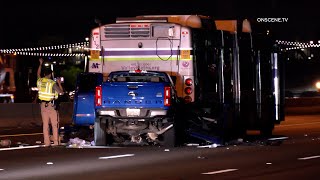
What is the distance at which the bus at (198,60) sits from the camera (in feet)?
70.8

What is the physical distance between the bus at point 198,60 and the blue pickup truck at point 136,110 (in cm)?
110

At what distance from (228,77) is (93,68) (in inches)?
149

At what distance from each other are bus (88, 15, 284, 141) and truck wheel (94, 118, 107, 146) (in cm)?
209

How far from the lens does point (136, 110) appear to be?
1953 cm

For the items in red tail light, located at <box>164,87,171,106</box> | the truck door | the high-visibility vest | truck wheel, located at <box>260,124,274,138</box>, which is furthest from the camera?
truck wheel, located at <box>260,124,274,138</box>

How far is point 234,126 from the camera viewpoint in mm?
22984

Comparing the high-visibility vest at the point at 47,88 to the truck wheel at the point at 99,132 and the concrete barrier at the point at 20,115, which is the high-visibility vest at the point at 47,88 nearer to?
the truck wheel at the point at 99,132

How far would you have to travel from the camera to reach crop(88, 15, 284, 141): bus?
21594 mm

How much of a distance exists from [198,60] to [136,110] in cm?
307

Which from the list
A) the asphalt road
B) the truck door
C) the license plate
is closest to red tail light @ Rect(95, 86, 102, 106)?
the license plate

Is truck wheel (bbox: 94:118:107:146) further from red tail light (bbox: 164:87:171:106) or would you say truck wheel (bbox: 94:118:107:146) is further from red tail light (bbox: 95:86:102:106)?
red tail light (bbox: 164:87:171:106)

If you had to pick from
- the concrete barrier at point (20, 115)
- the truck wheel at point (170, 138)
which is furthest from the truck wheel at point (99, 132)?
the concrete barrier at point (20, 115)

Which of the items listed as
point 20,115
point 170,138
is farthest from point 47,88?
point 20,115

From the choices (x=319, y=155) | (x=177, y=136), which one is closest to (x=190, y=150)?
(x=177, y=136)
